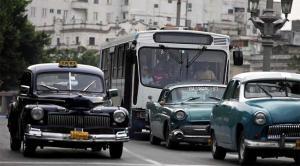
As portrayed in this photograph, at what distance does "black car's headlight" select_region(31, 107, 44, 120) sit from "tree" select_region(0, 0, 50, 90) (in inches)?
2102

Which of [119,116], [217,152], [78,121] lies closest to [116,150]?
[119,116]

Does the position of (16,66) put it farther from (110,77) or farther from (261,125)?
(261,125)

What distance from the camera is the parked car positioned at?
27281 mm

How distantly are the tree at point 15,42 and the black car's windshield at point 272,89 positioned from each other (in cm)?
5404

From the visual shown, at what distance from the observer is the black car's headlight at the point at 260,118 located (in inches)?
800

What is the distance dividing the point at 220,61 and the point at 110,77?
19.4 ft

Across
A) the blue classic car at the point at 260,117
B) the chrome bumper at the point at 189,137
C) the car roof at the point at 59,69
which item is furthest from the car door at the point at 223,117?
the chrome bumper at the point at 189,137

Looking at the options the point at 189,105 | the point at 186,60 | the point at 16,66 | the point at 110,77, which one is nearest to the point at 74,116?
the point at 189,105

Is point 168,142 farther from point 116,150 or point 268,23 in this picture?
point 268,23

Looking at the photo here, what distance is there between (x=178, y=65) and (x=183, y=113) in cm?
598

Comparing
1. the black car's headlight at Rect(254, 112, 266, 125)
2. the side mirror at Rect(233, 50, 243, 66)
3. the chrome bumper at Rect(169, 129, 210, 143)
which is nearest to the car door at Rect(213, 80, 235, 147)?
the black car's headlight at Rect(254, 112, 266, 125)

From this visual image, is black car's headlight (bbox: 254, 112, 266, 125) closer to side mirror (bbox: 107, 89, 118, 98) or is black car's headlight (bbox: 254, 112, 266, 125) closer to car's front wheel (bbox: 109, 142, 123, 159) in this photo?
car's front wheel (bbox: 109, 142, 123, 159)

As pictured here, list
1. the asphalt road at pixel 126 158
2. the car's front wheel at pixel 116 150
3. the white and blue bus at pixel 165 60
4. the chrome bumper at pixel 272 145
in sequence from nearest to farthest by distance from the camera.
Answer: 1. the chrome bumper at pixel 272 145
2. the asphalt road at pixel 126 158
3. the car's front wheel at pixel 116 150
4. the white and blue bus at pixel 165 60

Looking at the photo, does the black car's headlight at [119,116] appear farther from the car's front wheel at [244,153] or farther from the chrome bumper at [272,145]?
the chrome bumper at [272,145]
